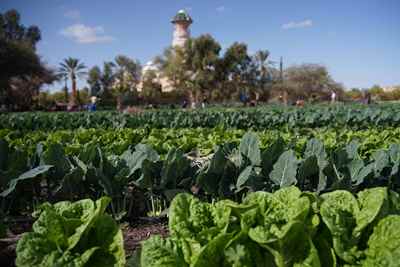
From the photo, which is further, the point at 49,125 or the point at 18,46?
the point at 18,46

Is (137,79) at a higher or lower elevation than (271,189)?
higher

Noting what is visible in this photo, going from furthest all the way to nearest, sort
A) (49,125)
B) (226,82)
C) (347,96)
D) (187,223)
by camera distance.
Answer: (347,96)
(226,82)
(49,125)
(187,223)

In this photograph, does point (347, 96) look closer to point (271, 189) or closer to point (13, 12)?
point (13, 12)

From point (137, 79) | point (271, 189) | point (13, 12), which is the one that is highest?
point (13, 12)

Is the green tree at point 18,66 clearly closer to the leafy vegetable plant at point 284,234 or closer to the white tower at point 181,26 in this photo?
the white tower at point 181,26

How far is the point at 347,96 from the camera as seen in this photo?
73438mm

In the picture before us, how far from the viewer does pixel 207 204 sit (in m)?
2.37

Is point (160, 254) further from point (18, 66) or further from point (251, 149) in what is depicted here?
point (18, 66)

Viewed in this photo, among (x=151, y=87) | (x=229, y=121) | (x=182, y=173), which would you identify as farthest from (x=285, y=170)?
(x=151, y=87)

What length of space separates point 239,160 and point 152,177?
0.87 m

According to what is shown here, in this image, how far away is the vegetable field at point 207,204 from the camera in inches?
82.6

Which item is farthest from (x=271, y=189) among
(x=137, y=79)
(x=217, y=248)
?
(x=137, y=79)

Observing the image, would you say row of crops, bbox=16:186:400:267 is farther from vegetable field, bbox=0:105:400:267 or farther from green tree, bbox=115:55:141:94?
green tree, bbox=115:55:141:94

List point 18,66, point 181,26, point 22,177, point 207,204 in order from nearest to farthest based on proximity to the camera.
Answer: point 207,204, point 22,177, point 18,66, point 181,26
